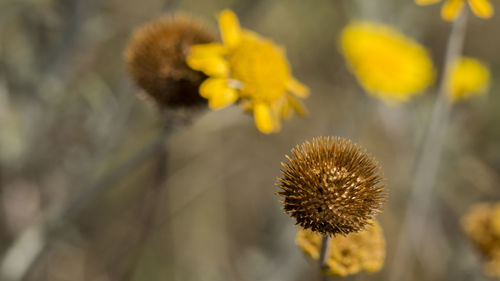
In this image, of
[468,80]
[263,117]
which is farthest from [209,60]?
[468,80]

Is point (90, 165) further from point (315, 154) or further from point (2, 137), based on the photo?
point (315, 154)

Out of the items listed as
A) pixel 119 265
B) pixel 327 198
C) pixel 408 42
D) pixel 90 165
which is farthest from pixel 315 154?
pixel 408 42

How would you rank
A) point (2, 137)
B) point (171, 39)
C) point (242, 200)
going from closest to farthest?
point (171, 39) → point (2, 137) → point (242, 200)

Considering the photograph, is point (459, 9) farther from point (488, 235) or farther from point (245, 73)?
point (488, 235)

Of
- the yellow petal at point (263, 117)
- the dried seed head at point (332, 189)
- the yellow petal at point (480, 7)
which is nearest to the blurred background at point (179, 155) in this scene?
the yellow petal at point (263, 117)

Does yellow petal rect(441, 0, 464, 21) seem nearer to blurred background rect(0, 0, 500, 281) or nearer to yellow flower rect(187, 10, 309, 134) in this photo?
yellow flower rect(187, 10, 309, 134)
